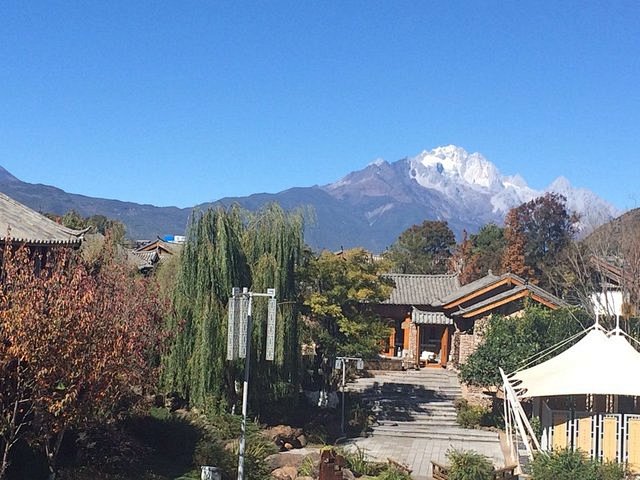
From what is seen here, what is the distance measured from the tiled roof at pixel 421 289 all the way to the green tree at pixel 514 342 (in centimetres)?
868

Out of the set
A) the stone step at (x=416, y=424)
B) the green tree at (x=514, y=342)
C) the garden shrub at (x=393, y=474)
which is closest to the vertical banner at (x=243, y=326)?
the garden shrub at (x=393, y=474)

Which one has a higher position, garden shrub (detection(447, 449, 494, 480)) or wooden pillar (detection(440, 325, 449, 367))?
wooden pillar (detection(440, 325, 449, 367))

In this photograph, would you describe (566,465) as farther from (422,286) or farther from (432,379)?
(422,286)

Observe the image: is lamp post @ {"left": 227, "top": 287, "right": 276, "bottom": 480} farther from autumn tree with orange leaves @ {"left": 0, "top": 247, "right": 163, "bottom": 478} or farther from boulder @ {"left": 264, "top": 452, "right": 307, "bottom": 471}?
boulder @ {"left": 264, "top": 452, "right": 307, "bottom": 471}

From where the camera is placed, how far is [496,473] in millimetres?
13188

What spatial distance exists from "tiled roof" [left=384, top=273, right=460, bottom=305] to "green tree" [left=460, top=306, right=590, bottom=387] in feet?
28.5

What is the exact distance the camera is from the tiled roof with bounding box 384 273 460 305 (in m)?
28.9

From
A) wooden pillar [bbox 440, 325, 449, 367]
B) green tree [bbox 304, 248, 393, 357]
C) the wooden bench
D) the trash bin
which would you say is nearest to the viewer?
the trash bin

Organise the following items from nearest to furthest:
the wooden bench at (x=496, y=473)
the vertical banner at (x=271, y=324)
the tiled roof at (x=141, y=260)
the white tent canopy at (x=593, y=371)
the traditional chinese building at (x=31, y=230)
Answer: the vertical banner at (x=271, y=324) < the white tent canopy at (x=593, y=371) < the wooden bench at (x=496, y=473) < the traditional chinese building at (x=31, y=230) < the tiled roof at (x=141, y=260)

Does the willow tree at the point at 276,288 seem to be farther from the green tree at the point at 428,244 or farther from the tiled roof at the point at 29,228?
the green tree at the point at 428,244

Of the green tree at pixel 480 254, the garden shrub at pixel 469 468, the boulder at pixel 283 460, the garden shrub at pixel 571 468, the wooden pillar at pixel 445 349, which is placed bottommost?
the boulder at pixel 283 460

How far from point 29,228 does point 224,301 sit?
4.63 meters

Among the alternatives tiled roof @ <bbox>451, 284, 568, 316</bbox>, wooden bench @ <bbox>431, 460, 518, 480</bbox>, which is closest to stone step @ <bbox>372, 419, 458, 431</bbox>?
tiled roof @ <bbox>451, 284, 568, 316</bbox>

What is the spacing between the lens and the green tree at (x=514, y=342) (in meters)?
18.6
